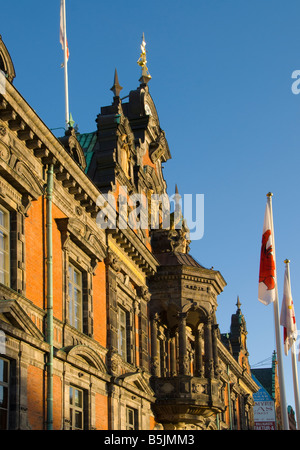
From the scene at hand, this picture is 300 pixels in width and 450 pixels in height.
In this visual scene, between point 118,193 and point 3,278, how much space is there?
11.2 meters

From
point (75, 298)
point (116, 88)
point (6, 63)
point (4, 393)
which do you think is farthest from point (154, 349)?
point (6, 63)

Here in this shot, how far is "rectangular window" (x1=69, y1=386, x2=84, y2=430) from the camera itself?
77.6 ft

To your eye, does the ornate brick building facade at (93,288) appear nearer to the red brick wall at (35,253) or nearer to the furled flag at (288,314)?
the red brick wall at (35,253)

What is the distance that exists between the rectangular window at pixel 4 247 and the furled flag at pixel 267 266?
8.32 meters

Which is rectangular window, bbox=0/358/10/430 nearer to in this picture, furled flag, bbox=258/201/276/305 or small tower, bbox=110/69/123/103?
furled flag, bbox=258/201/276/305

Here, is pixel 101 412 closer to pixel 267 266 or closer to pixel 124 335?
pixel 124 335

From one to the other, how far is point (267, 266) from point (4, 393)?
9667 mm

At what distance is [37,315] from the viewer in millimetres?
21500

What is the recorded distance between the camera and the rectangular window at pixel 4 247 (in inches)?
802

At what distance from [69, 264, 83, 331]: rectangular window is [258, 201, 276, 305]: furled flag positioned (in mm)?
5650

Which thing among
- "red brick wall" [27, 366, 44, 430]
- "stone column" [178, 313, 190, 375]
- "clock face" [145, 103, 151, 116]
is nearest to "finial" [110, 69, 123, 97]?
"clock face" [145, 103, 151, 116]

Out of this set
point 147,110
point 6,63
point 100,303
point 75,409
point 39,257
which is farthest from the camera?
point 147,110

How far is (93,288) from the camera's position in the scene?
2680 centimetres
